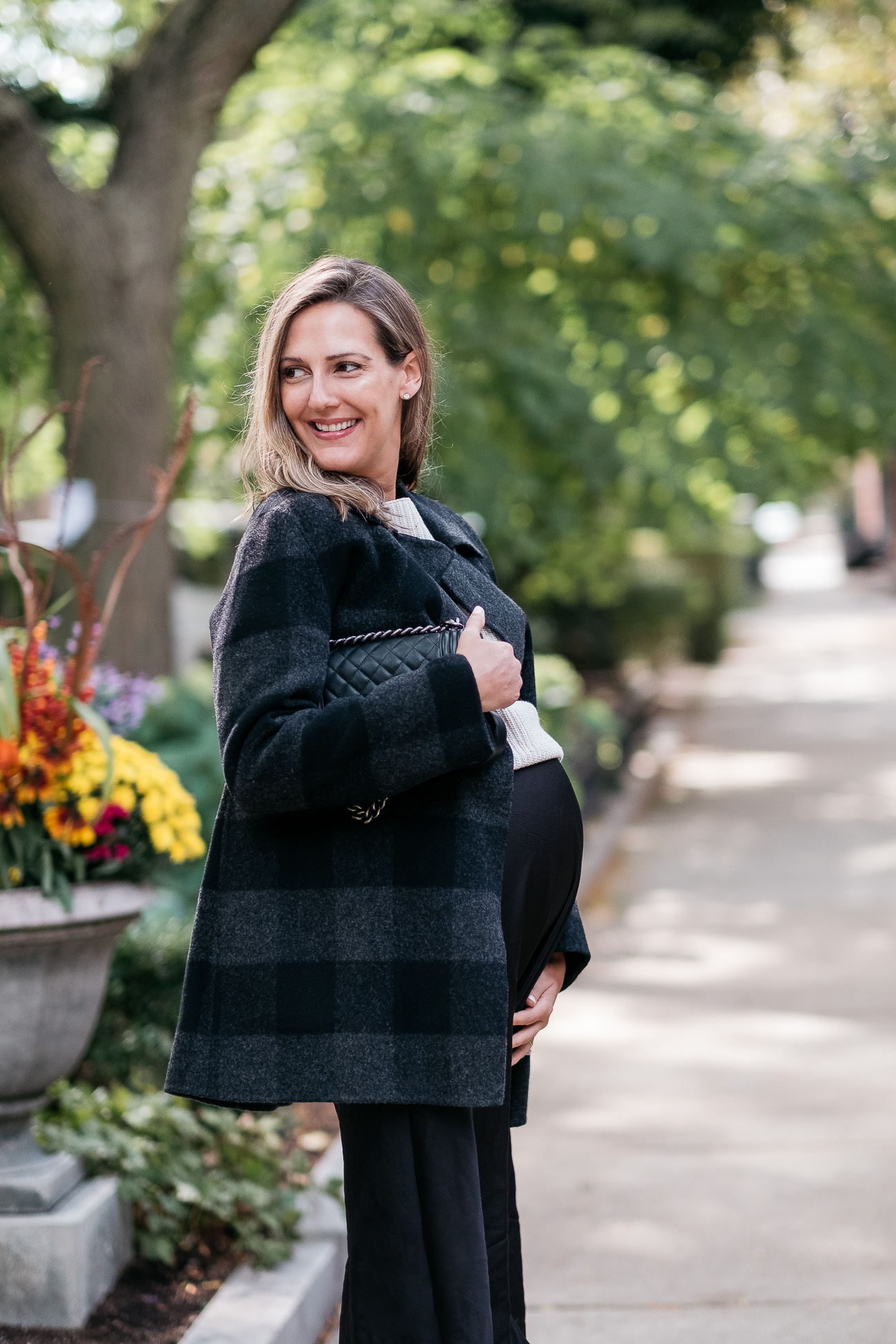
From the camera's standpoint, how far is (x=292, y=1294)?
114 inches

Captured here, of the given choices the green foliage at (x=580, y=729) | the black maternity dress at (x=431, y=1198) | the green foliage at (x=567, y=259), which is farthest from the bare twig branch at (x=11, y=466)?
the green foliage at (x=580, y=729)

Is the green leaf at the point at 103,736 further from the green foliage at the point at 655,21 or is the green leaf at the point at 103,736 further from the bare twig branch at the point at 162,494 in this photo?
the green foliage at the point at 655,21

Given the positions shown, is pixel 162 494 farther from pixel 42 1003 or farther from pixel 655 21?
pixel 655 21

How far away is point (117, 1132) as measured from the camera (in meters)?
3.06

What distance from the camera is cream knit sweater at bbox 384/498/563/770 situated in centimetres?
206

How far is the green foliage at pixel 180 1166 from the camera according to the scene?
118 inches

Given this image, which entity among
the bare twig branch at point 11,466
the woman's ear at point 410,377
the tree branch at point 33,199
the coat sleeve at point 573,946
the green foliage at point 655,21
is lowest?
the coat sleeve at point 573,946

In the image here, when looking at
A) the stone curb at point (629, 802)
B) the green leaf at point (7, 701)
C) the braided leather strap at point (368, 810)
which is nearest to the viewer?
the braided leather strap at point (368, 810)

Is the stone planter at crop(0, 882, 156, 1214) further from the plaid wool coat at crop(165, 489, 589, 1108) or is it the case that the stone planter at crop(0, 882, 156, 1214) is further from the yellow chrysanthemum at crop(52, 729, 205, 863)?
the plaid wool coat at crop(165, 489, 589, 1108)

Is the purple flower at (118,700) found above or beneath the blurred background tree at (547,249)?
beneath

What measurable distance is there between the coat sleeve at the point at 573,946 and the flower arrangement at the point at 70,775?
985 mm

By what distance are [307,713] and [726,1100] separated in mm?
3125

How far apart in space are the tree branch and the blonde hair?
418 centimetres

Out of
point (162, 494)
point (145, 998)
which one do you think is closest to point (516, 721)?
point (162, 494)
